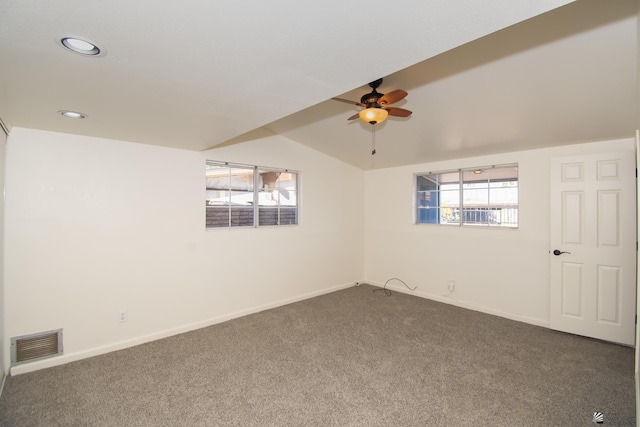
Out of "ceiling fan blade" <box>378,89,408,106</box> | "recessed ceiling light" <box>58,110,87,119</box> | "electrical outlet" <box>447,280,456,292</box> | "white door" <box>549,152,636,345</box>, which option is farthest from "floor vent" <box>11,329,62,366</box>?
"white door" <box>549,152,636,345</box>

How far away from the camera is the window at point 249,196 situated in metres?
3.74

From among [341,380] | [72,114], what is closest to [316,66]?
[72,114]

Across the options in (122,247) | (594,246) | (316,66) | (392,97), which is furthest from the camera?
(594,246)

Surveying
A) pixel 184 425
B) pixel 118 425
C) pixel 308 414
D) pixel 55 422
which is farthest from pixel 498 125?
pixel 55 422

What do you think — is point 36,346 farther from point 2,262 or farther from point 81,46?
point 81,46

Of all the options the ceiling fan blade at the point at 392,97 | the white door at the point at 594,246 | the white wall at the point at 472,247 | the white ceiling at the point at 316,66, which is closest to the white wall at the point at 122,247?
the white ceiling at the point at 316,66

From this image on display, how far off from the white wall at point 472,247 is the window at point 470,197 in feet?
0.47

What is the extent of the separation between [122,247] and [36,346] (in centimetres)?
104

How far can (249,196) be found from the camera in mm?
4070

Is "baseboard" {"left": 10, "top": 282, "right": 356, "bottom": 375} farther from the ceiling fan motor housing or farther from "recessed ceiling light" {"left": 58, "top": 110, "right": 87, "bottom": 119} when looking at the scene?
the ceiling fan motor housing

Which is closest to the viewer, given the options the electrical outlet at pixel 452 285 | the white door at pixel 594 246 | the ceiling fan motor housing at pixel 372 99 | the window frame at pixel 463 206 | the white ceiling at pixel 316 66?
the white ceiling at pixel 316 66

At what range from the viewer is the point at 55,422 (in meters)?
1.97

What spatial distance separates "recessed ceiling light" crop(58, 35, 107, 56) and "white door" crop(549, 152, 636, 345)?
13.7ft

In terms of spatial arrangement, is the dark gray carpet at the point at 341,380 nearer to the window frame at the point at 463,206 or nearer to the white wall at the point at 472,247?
the white wall at the point at 472,247
